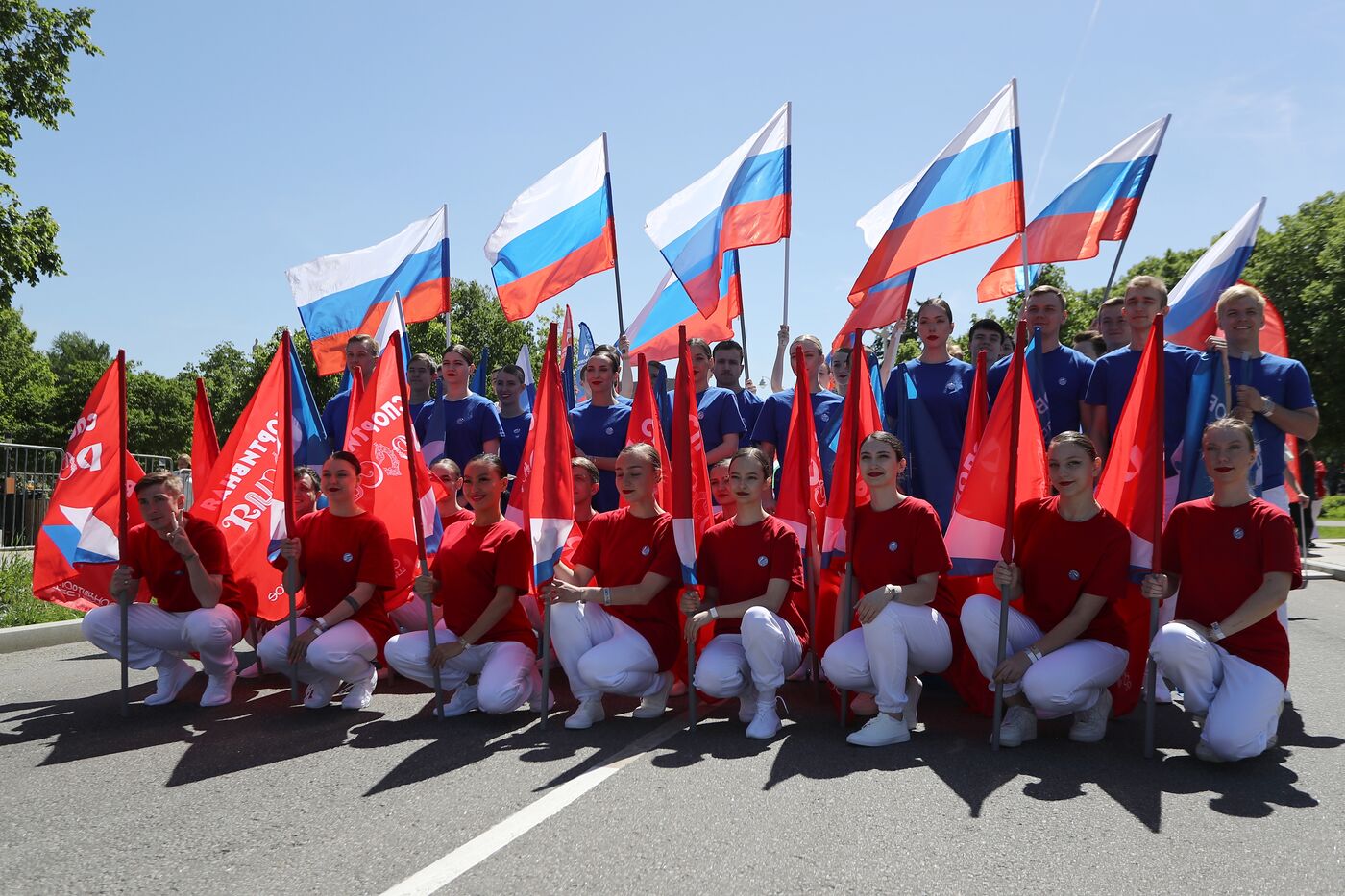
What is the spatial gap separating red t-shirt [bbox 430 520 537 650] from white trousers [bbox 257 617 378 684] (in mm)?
510

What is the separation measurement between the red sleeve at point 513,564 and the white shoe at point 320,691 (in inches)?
45.6

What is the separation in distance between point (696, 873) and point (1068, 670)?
8.01 ft

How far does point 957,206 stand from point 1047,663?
3.75m

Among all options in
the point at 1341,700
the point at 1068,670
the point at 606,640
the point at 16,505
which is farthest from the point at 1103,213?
the point at 16,505

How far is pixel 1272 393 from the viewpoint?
5.82m

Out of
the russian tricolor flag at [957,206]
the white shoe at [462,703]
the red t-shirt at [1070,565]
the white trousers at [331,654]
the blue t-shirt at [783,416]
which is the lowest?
the white shoe at [462,703]

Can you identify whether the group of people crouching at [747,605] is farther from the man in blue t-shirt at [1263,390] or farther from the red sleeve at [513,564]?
the man in blue t-shirt at [1263,390]

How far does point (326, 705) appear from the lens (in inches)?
239

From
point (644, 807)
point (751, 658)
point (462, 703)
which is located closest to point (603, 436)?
point (462, 703)

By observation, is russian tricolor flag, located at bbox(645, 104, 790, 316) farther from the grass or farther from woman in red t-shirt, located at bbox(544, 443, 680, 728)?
the grass

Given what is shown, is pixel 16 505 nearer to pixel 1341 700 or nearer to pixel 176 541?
pixel 176 541

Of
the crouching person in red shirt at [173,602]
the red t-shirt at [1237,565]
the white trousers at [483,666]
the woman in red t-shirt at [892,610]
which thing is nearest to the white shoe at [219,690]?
the crouching person in red shirt at [173,602]

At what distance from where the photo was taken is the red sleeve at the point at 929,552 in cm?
521

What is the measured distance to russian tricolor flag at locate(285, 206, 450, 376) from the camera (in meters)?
10.5
